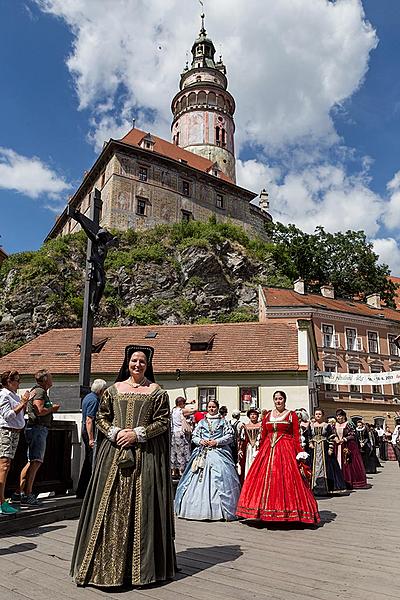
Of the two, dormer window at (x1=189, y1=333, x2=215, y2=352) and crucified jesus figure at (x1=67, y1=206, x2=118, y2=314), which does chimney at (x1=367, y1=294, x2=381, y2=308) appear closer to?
dormer window at (x1=189, y1=333, x2=215, y2=352)

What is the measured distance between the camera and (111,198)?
4641 cm

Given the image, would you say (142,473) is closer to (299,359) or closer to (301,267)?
(299,359)

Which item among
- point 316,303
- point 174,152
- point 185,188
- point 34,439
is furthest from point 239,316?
point 34,439

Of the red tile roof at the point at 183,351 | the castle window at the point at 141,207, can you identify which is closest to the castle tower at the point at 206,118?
the castle window at the point at 141,207

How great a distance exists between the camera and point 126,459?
4031mm

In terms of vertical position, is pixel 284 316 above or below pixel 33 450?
above

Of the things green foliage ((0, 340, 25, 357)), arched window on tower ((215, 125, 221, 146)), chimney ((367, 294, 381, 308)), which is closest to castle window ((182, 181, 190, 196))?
arched window on tower ((215, 125, 221, 146))

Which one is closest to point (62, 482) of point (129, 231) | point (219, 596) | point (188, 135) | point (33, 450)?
point (33, 450)

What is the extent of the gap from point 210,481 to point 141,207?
1694 inches

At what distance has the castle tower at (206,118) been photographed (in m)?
61.8

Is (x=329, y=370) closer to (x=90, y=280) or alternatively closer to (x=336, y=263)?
(x=336, y=263)

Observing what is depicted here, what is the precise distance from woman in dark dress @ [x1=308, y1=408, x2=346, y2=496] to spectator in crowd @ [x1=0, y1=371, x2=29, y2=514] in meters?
6.62

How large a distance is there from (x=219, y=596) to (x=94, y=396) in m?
4.07

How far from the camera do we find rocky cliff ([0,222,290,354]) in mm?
37844
